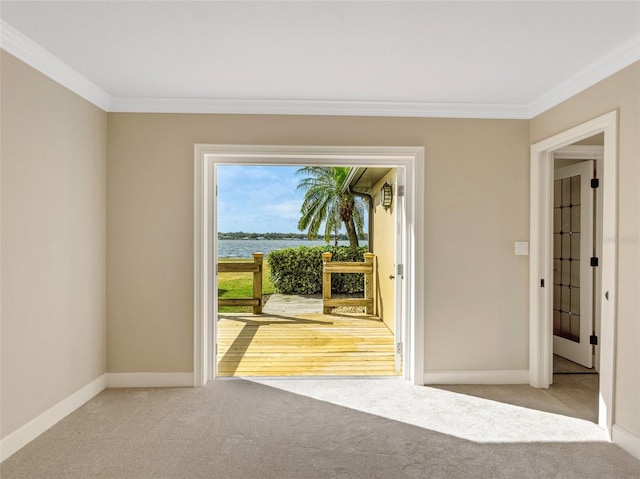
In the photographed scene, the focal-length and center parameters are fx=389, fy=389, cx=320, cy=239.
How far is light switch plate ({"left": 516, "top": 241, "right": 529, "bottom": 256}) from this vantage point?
3.36 m

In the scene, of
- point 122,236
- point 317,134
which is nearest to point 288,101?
point 317,134

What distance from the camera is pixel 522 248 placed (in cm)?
336

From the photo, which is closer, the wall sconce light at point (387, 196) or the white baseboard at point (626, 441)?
the white baseboard at point (626, 441)

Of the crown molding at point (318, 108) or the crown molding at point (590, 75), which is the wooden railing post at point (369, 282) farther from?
the crown molding at point (590, 75)

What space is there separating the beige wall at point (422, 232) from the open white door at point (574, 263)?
3.37 feet

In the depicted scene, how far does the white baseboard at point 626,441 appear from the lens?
2246 mm

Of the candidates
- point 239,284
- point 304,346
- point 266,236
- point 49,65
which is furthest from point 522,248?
point 239,284

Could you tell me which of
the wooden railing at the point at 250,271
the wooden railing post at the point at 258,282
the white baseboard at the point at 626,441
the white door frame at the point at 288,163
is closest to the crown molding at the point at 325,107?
the white door frame at the point at 288,163

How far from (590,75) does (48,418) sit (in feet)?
14.0

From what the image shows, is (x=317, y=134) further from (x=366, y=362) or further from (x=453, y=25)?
(x=366, y=362)

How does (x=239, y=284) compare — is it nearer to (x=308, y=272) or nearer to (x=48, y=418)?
(x=308, y=272)

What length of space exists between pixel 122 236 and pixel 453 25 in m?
2.87

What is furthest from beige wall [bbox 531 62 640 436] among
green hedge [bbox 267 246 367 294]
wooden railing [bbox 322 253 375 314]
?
green hedge [bbox 267 246 367 294]

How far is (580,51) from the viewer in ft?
7.77
